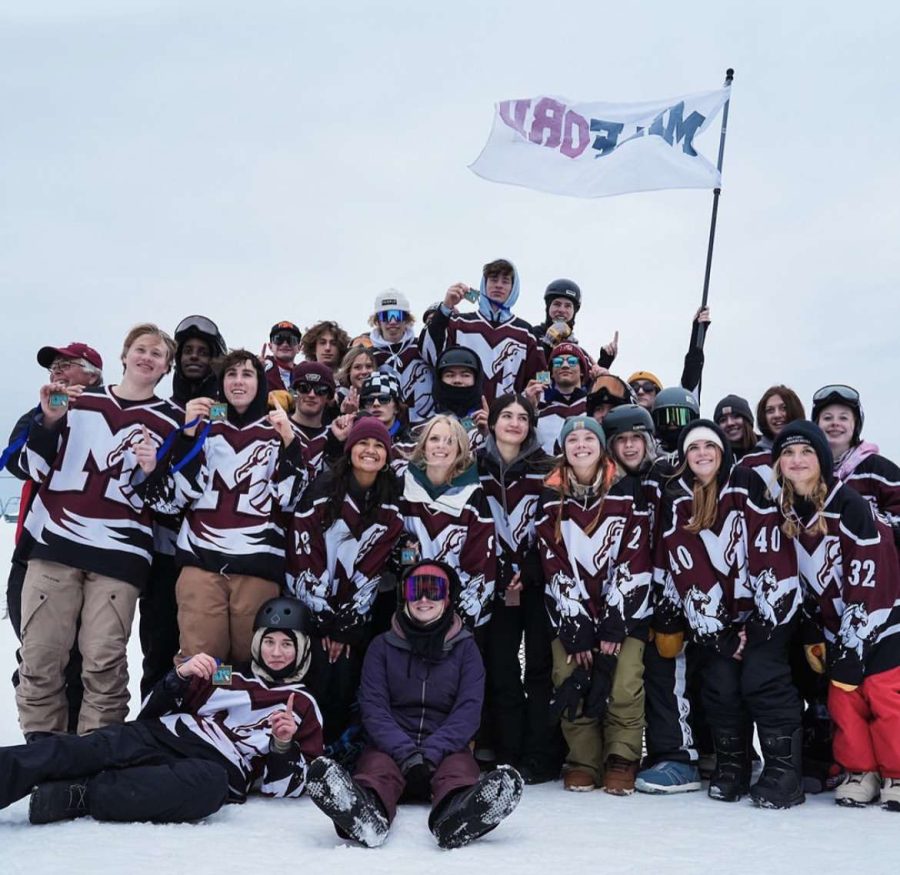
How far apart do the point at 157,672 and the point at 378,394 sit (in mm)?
2603

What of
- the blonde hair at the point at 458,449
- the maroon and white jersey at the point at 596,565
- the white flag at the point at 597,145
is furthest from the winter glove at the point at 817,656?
the white flag at the point at 597,145

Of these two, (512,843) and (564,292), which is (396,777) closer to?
(512,843)

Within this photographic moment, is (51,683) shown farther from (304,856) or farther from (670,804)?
(670,804)

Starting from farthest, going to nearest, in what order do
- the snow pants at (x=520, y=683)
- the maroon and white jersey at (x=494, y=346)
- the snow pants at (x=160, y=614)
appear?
the maroon and white jersey at (x=494, y=346), the snow pants at (x=160, y=614), the snow pants at (x=520, y=683)

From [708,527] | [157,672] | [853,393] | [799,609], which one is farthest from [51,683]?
[853,393]

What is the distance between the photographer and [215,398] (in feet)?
20.8

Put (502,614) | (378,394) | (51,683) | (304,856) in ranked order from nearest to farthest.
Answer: (304,856) → (51,683) → (502,614) → (378,394)

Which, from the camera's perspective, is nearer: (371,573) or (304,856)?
(304,856)

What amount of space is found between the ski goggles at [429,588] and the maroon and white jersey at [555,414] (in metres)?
2.32

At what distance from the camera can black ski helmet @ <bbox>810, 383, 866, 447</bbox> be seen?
600 centimetres

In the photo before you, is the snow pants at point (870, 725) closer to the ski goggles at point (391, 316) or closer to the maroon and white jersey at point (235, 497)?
the maroon and white jersey at point (235, 497)

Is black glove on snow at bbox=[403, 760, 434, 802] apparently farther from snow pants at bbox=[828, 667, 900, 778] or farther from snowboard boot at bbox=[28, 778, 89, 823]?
snow pants at bbox=[828, 667, 900, 778]

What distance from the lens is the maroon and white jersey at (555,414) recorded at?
24.1ft

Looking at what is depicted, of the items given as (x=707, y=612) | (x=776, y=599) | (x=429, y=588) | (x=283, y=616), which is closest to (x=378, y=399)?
(x=429, y=588)
